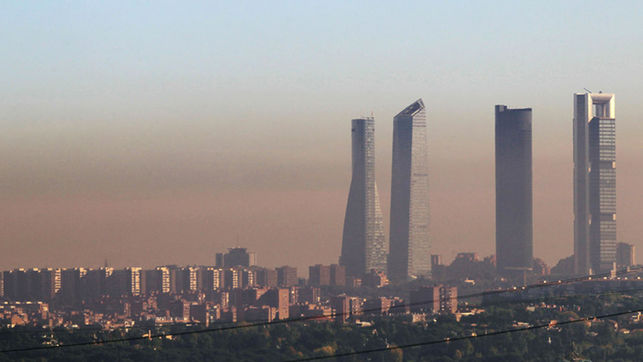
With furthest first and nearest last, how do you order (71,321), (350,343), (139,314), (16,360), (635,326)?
(139,314)
(71,321)
(635,326)
(350,343)
(16,360)

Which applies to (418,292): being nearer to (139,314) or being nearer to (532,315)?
(139,314)

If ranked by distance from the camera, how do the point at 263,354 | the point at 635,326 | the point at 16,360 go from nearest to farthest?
the point at 16,360 < the point at 263,354 < the point at 635,326

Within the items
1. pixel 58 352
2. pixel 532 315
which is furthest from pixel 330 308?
pixel 58 352

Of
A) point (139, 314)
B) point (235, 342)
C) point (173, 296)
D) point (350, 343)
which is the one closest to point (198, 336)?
point (235, 342)

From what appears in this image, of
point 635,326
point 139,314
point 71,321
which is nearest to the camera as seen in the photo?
point 635,326

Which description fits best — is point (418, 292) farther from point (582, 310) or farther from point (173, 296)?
point (582, 310)

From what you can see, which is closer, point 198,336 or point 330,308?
point 198,336

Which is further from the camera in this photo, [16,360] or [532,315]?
[532,315]

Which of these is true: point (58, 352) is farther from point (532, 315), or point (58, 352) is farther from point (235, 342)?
point (532, 315)

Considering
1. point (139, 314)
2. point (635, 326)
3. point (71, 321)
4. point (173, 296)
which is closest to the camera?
point (635, 326)
